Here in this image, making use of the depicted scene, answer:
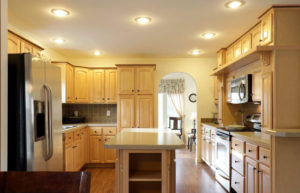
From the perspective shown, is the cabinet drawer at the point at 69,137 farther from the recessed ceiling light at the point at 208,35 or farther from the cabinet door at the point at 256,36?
the cabinet door at the point at 256,36

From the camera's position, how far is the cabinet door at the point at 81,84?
483 cm

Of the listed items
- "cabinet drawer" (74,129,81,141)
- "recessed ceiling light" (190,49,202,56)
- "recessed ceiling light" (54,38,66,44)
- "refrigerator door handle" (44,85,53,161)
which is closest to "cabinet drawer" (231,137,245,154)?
"recessed ceiling light" (190,49,202,56)

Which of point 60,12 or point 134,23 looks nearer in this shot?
point 60,12

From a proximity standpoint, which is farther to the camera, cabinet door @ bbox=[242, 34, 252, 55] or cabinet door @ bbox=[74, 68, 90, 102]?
cabinet door @ bbox=[74, 68, 90, 102]

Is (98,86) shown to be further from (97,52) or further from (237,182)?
(237,182)

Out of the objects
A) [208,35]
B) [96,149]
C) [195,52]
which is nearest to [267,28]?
[208,35]

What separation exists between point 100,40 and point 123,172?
8.00 ft

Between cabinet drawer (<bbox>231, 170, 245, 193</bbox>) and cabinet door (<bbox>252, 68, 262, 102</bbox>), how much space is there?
1112mm

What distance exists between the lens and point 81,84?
4918 millimetres

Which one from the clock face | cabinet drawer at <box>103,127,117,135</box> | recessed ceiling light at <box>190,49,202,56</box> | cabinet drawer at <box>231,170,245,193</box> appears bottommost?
cabinet drawer at <box>231,170,245,193</box>

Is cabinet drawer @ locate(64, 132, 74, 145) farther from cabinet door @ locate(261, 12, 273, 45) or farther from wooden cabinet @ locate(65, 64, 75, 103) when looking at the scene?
cabinet door @ locate(261, 12, 273, 45)

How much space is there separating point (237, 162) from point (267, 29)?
1772 mm

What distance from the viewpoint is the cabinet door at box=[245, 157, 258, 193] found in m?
2.56

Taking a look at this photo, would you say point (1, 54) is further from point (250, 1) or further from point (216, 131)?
point (216, 131)
